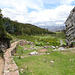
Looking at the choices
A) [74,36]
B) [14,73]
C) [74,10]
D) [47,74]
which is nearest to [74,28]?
[74,36]

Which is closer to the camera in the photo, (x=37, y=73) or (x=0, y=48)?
(x=37, y=73)

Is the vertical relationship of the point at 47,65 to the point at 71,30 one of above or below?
below

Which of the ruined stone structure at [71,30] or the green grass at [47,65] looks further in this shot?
the ruined stone structure at [71,30]

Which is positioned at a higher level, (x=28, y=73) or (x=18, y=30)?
(x=18, y=30)

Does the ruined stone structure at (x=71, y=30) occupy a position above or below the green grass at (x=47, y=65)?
above

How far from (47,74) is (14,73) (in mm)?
3462

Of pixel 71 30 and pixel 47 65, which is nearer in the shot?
pixel 47 65

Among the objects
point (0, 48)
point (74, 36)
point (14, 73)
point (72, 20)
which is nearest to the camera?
point (14, 73)

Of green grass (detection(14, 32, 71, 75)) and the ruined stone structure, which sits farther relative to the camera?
the ruined stone structure

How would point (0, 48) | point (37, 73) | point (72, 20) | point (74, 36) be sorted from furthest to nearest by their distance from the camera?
point (72, 20) < point (74, 36) < point (0, 48) < point (37, 73)

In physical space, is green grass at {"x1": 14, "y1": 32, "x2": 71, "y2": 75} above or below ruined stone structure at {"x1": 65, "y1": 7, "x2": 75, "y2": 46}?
below

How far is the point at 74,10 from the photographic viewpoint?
1040 inches

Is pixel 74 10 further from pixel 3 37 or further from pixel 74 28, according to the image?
pixel 3 37

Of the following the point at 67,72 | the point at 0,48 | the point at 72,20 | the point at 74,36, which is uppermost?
the point at 72,20
